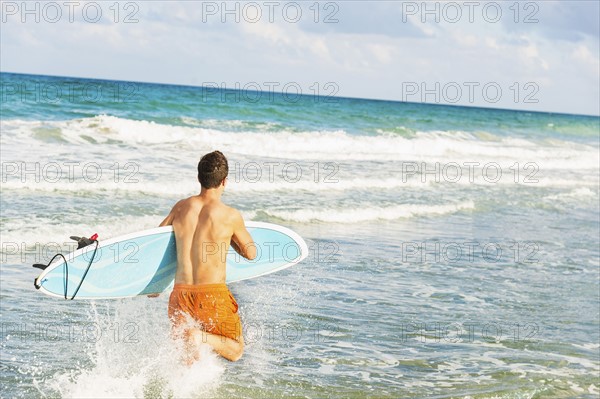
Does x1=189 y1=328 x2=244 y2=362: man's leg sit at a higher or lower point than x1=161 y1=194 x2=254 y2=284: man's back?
lower

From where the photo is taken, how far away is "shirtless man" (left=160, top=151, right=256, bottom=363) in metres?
4.74

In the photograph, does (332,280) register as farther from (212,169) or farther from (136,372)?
(212,169)

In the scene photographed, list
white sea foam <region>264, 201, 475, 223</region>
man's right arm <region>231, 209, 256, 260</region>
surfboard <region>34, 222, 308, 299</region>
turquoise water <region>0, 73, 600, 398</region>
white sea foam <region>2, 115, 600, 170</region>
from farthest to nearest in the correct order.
→ white sea foam <region>2, 115, 600, 170</region> < white sea foam <region>264, 201, 475, 223</region> < turquoise water <region>0, 73, 600, 398</region> < surfboard <region>34, 222, 308, 299</region> < man's right arm <region>231, 209, 256, 260</region>

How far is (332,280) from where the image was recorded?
8.37 m

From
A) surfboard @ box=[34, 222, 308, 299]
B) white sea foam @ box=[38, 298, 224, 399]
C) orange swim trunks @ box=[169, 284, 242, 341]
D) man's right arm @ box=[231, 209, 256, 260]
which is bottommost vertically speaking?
white sea foam @ box=[38, 298, 224, 399]

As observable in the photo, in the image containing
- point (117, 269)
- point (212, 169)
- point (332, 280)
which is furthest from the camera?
point (332, 280)

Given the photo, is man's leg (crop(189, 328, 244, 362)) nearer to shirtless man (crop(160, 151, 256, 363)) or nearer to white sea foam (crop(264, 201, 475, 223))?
shirtless man (crop(160, 151, 256, 363))

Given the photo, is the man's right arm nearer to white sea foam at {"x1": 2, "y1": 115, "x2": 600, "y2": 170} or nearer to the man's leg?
the man's leg

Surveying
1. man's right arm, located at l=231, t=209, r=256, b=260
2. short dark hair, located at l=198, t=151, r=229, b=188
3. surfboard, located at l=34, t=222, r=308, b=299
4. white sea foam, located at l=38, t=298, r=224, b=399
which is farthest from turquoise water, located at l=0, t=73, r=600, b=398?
short dark hair, located at l=198, t=151, r=229, b=188

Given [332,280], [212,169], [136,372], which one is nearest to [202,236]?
[212,169]

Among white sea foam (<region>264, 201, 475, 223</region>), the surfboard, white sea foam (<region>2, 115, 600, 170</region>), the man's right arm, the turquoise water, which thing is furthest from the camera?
white sea foam (<region>2, 115, 600, 170</region>)

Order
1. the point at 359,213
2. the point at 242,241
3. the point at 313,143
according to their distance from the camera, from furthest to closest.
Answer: the point at 313,143 < the point at 359,213 < the point at 242,241

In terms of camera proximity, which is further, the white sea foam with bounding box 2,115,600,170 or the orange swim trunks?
the white sea foam with bounding box 2,115,600,170

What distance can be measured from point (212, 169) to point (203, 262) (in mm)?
584
